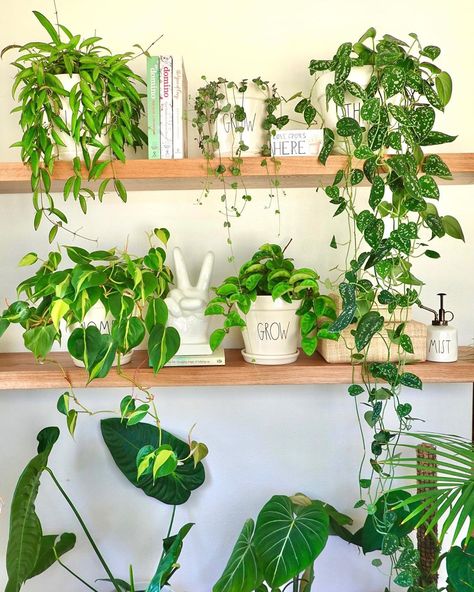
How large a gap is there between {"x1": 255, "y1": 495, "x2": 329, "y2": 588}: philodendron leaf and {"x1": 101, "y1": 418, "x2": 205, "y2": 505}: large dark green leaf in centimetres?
24

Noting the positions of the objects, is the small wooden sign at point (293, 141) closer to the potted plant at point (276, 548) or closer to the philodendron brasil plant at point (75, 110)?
the philodendron brasil plant at point (75, 110)

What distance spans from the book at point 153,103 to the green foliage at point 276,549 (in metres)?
0.82

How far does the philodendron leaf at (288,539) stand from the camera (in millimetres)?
1180

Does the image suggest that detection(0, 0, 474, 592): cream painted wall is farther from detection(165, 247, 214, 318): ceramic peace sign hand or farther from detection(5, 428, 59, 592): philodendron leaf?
detection(5, 428, 59, 592): philodendron leaf

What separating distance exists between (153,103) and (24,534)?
0.95 m

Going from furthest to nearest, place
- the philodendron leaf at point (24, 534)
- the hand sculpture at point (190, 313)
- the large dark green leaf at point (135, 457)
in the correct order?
the large dark green leaf at point (135, 457)
the hand sculpture at point (190, 313)
the philodendron leaf at point (24, 534)

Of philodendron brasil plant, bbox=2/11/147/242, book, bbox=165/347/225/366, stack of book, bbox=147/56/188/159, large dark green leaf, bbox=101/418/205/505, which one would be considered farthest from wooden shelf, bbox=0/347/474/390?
stack of book, bbox=147/56/188/159

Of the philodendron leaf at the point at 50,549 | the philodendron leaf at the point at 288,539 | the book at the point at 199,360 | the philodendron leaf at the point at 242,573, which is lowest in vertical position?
the philodendron leaf at the point at 50,549

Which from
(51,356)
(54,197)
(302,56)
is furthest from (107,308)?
(302,56)

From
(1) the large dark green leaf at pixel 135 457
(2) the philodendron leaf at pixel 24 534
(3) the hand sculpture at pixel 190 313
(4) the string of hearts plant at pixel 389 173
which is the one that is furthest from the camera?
(1) the large dark green leaf at pixel 135 457

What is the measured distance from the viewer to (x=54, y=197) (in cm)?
154

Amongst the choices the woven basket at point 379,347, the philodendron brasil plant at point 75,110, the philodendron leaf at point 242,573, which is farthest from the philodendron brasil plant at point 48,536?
the philodendron brasil plant at point 75,110

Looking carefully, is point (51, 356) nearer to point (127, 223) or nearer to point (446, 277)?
point (127, 223)

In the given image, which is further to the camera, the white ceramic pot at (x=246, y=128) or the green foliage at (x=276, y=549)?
the white ceramic pot at (x=246, y=128)
